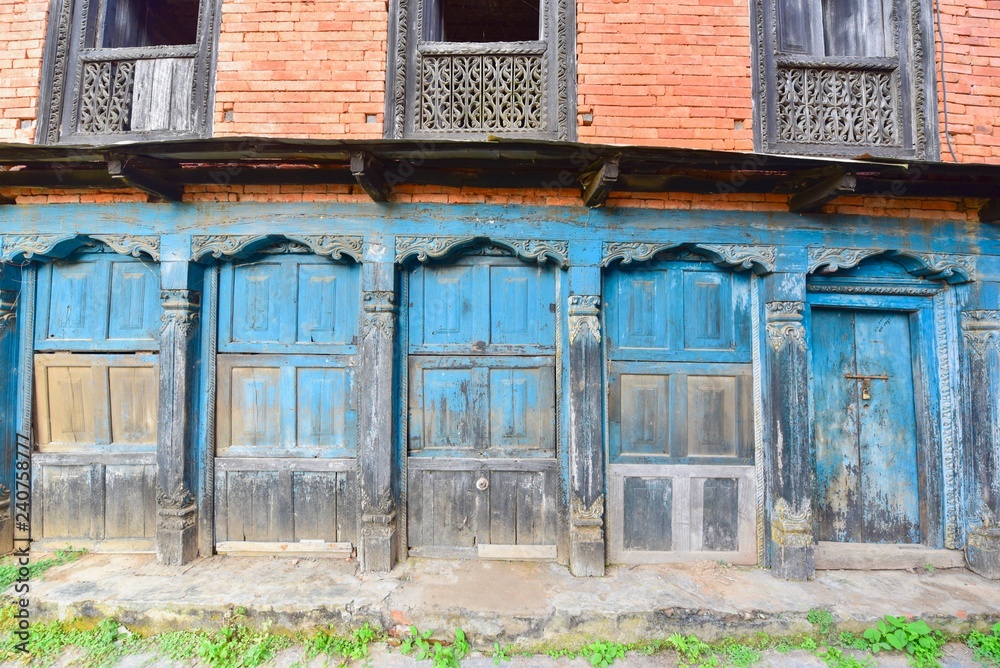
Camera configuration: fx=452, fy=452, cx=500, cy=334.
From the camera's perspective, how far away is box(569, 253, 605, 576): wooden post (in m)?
3.81

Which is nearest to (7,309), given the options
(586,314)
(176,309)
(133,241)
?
(133,241)

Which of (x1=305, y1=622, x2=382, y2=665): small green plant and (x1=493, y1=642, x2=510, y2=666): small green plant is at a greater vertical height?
(x1=305, y1=622, x2=382, y2=665): small green plant

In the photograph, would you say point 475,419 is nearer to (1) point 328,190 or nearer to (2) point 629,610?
(2) point 629,610

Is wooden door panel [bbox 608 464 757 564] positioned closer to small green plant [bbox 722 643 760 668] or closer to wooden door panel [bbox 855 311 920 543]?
small green plant [bbox 722 643 760 668]

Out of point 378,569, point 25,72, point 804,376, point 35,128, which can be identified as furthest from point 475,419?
point 25,72

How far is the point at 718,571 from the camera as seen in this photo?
3881 millimetres

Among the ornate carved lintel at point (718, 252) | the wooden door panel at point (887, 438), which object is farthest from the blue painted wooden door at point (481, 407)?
the wooden door panel at point (887, 438)

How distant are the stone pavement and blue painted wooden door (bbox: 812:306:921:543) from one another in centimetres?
46

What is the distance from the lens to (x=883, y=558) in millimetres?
3984

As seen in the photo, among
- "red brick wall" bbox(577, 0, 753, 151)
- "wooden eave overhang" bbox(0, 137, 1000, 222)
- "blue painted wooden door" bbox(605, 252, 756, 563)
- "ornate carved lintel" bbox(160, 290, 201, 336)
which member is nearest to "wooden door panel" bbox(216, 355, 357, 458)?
"ornate carved lintel" bbox(160, 290, 201, 336)

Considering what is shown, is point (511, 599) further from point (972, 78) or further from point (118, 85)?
point (972, 78)

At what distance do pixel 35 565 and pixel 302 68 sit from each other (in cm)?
485

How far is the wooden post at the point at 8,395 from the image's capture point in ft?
13.5

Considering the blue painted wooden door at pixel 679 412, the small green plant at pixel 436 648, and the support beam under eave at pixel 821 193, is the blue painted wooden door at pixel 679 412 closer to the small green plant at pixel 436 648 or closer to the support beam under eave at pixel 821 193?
the support beam under eave at pixel 821 193
